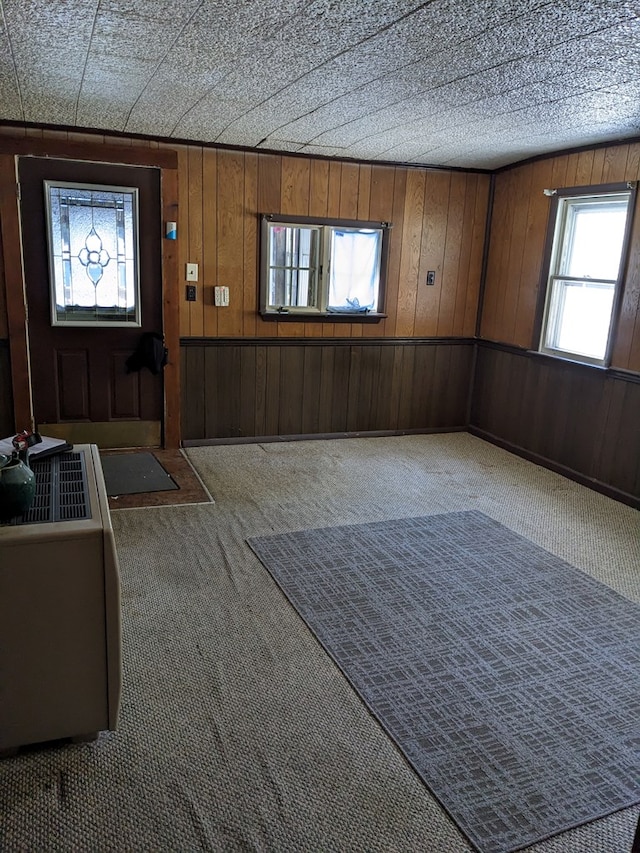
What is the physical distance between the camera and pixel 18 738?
187cm

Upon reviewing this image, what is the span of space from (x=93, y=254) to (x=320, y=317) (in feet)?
5.80

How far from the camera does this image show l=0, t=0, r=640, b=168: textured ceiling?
7.53ft

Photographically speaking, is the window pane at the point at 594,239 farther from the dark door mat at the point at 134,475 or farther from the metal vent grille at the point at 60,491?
the metal vent grille at the point at 60,491

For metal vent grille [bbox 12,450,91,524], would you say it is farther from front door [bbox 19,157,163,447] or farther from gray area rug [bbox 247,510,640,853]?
front door [bbox 19,157,163,447]

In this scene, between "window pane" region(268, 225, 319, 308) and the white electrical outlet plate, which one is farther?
"window pane" region(268, 225, 319, 308)

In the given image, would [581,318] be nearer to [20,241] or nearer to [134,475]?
[134,475]

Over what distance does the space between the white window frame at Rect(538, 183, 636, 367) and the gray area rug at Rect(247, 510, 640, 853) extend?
1752 mm

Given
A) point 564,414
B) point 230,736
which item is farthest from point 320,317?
point 230,736

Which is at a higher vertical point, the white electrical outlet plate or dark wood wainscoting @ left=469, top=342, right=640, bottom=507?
the white electrical outlet plate

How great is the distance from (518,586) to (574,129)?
2763 mm

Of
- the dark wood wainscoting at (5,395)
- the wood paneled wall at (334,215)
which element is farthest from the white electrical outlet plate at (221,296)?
the dark wood wainscoting at (5,395)

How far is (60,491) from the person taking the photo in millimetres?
2049

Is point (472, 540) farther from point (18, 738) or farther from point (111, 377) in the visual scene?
point (111, 377)

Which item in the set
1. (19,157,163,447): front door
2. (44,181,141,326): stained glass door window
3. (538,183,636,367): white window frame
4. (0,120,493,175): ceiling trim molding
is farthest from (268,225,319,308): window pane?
(538,183,636,367): white window frame
